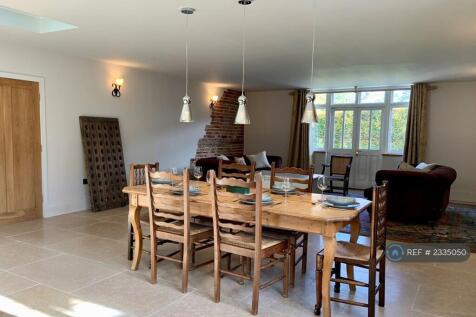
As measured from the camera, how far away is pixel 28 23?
13.6ft

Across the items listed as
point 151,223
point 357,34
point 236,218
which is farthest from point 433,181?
point 151,223

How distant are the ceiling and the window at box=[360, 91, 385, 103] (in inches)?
65.7

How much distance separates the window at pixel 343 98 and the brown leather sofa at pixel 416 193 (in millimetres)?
3604

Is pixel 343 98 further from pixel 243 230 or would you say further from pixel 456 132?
pixel 243 230

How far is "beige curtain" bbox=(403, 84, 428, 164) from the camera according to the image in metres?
7.58

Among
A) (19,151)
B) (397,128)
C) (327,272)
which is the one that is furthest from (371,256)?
(397,128)

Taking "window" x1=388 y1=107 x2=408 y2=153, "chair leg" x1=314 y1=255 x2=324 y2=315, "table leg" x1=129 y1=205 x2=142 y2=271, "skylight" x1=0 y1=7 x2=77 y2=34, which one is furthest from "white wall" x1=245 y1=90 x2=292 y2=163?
"chair leg" x1=314 y1=255 x2=324 y2=315

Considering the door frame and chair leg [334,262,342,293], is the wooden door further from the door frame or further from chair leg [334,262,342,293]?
chair leg [334,262,342,293]

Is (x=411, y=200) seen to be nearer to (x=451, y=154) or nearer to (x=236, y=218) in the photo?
(x=451, y=154)

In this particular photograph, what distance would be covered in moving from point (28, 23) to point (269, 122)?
6.32 meters

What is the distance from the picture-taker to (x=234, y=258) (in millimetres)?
3752

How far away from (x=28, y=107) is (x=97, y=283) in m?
3.12

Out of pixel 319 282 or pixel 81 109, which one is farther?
pixel 81 109

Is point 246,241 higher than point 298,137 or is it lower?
lower
